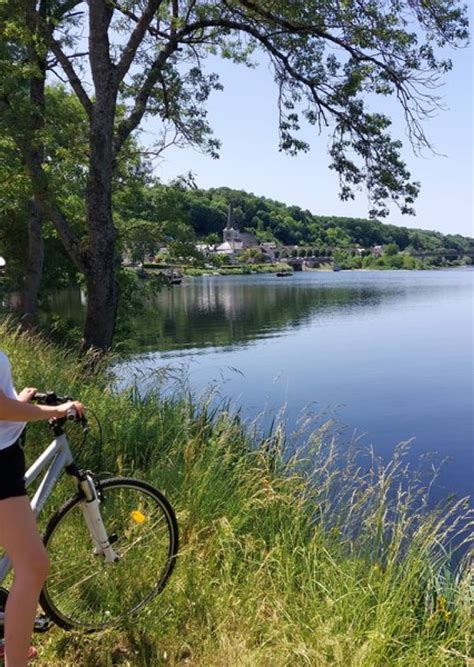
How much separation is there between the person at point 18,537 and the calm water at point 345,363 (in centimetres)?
539

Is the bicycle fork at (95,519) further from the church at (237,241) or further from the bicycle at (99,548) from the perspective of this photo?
the church at (237,241)

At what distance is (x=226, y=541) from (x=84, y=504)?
122 cm

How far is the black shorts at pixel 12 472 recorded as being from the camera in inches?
98.7

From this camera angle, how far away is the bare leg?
255 cm

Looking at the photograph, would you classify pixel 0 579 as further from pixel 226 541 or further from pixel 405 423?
pixel 405 423

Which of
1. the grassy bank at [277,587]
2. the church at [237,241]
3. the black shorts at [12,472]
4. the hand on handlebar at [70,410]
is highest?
the church at [237,241]

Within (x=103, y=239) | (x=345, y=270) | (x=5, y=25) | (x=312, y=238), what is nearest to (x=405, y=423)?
(x=103, y=239)

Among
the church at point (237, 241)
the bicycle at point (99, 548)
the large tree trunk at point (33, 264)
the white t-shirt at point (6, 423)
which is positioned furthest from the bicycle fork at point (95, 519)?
the church at point (237, 241)

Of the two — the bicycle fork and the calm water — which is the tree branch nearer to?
the calm water

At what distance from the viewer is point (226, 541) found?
3.95 meters

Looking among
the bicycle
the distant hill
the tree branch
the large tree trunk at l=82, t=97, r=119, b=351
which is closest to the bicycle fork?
the bicycle

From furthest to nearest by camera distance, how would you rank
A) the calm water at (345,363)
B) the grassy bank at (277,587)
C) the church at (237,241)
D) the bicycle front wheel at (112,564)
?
the church at (237,241)
the calm water at (345,363)
the bicycle front wheel at (112,564)
the grassy bank at (277,587)

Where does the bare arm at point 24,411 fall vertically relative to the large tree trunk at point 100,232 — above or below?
below

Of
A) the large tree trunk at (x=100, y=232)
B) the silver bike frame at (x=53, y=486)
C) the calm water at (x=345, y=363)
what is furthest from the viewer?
the calm water at (x=345, y=363)
